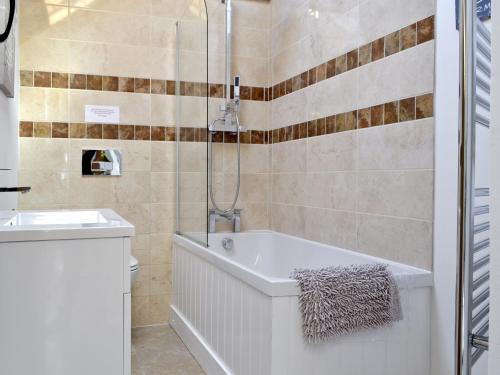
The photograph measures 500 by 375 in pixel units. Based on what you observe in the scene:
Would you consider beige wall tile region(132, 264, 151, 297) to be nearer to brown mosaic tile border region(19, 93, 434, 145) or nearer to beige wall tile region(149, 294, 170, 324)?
beige wall tile region(149, 294, 170, 324)

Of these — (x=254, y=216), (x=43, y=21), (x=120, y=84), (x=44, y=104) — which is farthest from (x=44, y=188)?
(x=254, y=216)

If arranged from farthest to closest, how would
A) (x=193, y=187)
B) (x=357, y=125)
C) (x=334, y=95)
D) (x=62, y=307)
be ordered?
(x=193, y=187), (x=334, y=95), (x=357, y=125), (x=62, y=307)

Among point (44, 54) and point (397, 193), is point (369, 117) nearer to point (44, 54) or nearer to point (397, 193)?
point (397, 193)

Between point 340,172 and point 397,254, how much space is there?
0.63 m

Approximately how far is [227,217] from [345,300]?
5.71 feet

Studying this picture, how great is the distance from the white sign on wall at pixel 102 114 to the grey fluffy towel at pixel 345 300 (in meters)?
2.03

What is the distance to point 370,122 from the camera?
2.38 m

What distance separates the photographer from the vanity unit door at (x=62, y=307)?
1.42 m

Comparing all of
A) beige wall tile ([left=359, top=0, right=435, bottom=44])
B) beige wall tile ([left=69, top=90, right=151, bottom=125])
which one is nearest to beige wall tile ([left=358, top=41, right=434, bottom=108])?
beige wall tile ([left=359, top=0, right=435, bottom=44])

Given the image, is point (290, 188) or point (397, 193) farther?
point (290, 188)

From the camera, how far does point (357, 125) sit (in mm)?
2492

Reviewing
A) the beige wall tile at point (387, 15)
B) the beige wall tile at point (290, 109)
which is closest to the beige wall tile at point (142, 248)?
the beige wall tile at point (290, 109)

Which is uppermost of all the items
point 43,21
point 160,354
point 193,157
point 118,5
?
point 118,5

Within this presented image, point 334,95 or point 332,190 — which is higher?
point 334,95
